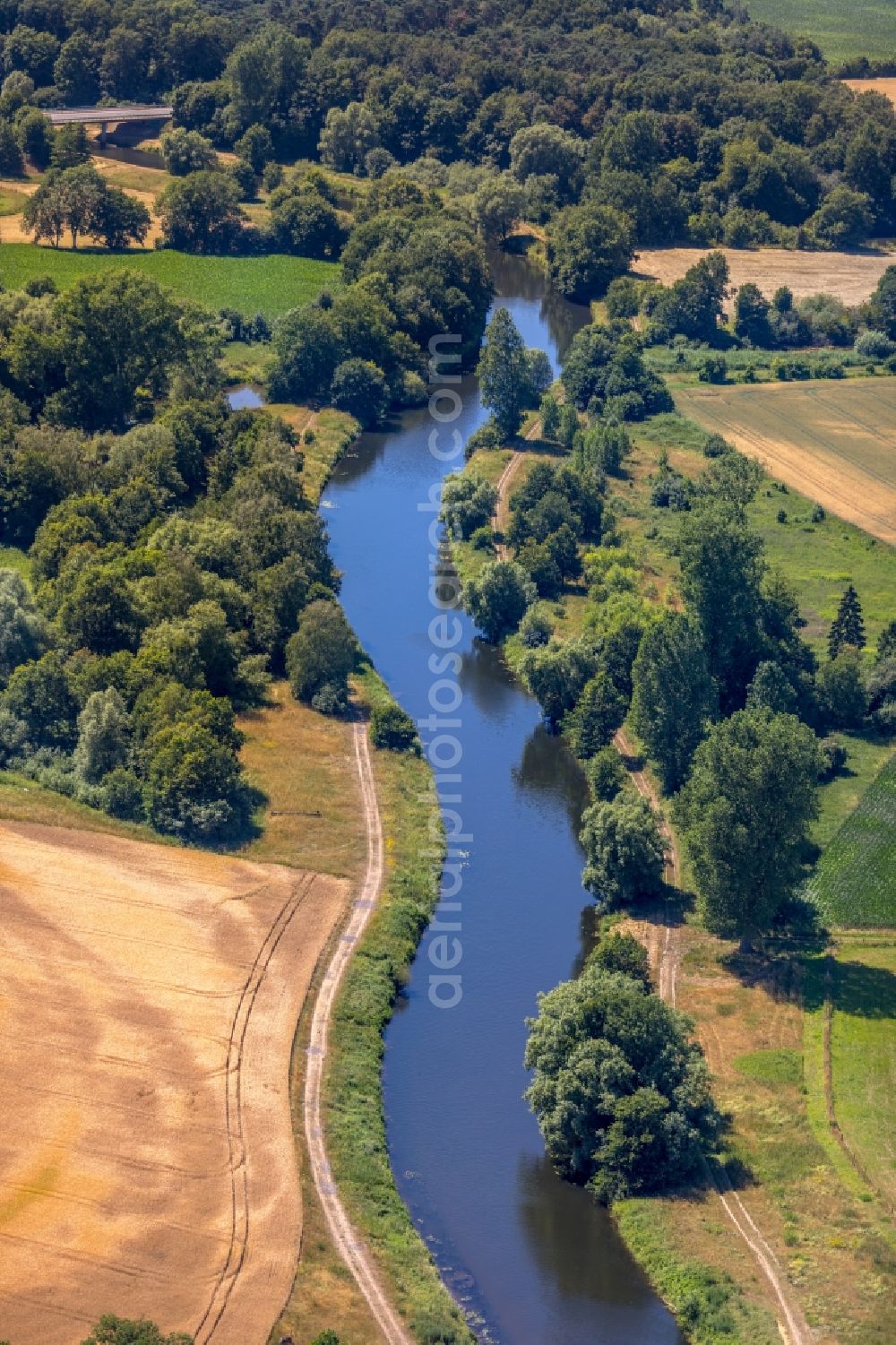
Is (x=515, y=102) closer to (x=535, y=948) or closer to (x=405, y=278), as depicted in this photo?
(x=405, y=278)

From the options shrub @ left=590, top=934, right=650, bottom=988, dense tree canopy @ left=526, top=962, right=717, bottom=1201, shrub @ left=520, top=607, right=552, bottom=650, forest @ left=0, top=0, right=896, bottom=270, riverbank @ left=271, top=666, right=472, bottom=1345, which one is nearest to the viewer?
riverbank @ left=271, top=666, right=472, bottom=1345

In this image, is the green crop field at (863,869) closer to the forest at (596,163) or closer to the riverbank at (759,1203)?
the riverbank at (759,1203)

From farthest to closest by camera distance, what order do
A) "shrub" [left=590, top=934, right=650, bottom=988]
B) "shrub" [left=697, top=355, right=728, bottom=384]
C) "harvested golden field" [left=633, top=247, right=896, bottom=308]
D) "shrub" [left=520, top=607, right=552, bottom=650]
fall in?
"harvested golden field" [left=633, top=247, right=896, bottom=308], "shrub" [left=697, top=355, right=728, bottom=384], "shrub" [left=520, top=607, right=552, bottom=650], "shrub" [left=590, top=934, right=650, bottom=988]

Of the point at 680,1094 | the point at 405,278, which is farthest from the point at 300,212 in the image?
the point at 680,1094

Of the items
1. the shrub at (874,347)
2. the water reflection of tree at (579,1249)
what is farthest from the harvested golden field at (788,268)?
the water reflection of tree at (579,1249)

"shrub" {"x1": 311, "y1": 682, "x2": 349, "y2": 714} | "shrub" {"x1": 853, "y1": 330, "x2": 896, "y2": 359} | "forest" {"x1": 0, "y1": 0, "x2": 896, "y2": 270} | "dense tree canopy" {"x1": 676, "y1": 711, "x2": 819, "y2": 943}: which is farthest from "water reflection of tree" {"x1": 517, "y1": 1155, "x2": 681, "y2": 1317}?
"forest" {"x1": 0, "y1": 0, "x2": 896, "y2": 270}

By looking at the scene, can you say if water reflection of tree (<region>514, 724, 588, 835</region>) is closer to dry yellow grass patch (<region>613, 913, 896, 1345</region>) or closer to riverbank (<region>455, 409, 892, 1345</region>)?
dry yellow grass patch (<region>613, 913, 896, 1345</region>)
